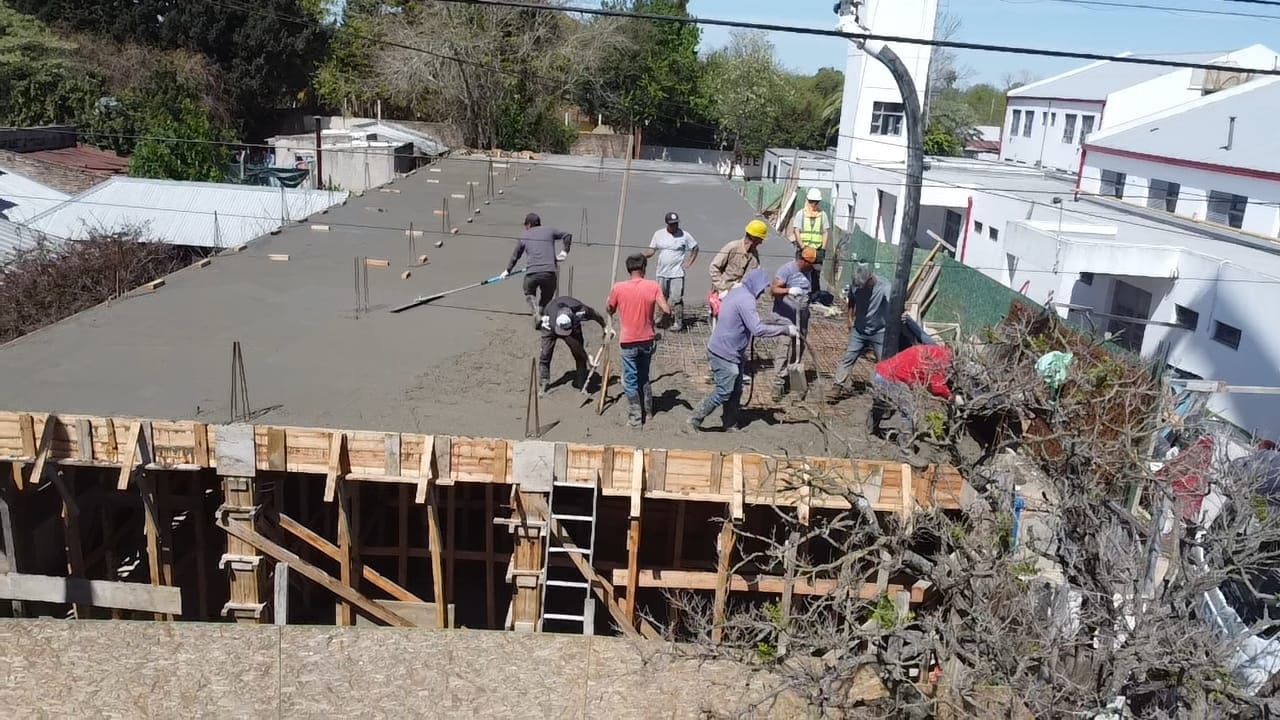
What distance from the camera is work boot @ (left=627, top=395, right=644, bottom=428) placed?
9.38 metres

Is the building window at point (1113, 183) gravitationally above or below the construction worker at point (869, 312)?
above

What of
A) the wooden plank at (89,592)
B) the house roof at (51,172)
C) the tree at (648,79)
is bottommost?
the wooden plank at (89,592)

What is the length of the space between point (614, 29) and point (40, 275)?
30.8 m

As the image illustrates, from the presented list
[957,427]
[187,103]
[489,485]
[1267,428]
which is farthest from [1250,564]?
[187,103]

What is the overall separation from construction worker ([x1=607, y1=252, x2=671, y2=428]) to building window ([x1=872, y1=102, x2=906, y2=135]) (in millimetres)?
24222

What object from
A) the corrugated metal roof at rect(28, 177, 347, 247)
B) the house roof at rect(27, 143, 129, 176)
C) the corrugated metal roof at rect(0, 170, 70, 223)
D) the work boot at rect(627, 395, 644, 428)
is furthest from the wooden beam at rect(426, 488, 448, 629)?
the house roof at rect(27, 143, 129, 176)

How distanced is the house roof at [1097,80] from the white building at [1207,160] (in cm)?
1003

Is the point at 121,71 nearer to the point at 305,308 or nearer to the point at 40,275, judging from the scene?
the point at 40,275

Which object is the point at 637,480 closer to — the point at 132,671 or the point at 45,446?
the point at 132,671

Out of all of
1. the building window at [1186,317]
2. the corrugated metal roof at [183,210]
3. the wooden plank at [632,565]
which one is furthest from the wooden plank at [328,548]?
the building window at [1186,317]

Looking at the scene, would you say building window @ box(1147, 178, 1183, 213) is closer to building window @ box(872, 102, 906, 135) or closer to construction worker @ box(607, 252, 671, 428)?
building window @ box(872, 102, 906, 135)

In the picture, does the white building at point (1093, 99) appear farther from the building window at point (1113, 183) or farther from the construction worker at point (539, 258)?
the construction worker at point (539, 258)

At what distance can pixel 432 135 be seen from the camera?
141 ft

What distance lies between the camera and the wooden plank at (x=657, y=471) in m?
8.43
